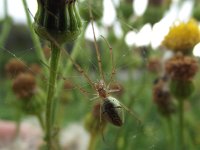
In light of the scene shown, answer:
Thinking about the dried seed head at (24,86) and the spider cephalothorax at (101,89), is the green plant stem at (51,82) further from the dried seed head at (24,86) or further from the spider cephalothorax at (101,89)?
the dried seed head at (24,86)

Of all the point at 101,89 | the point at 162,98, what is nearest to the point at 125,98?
the point at 162,98

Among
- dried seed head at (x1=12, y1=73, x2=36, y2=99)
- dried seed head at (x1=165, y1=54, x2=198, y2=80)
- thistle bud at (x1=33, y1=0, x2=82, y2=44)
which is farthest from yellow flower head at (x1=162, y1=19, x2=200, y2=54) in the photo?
thistle bud at (x1=33, y1=0, x2=82, y2=44)

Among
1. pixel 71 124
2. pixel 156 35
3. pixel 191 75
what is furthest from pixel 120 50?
pixel 71 124

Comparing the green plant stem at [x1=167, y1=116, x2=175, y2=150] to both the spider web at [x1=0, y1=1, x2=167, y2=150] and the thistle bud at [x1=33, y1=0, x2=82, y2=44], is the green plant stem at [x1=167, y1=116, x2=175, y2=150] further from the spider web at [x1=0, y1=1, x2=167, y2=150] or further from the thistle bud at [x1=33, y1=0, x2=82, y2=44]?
the thistle bud at [x1=33, y1=0, x2=82, y2=44]

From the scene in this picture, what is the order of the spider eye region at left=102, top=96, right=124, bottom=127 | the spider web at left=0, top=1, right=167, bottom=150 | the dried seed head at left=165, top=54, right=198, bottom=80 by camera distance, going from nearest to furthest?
the spider eye region at left=102, top=96, right=124, bottom=127, the spider web at left=0, top=1, right=167, bottom=150, the dried seed head at left=165, top=54, right=198, bottom=80

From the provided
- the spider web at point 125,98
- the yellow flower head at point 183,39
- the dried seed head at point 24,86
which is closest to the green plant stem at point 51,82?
the spider web at point 125,98

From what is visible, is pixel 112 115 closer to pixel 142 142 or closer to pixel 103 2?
pixel 103 2
